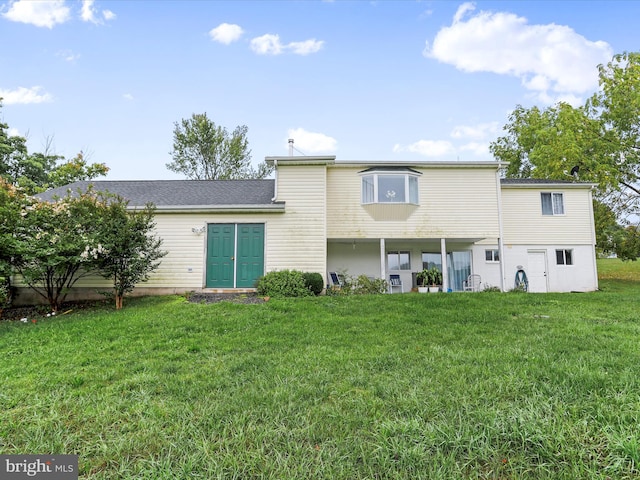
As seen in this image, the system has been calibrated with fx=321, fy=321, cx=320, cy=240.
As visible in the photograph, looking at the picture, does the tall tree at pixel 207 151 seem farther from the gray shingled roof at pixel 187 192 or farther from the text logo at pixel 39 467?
the text logo at pixel 39 467

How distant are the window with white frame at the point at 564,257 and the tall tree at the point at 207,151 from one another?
20688 millimetres

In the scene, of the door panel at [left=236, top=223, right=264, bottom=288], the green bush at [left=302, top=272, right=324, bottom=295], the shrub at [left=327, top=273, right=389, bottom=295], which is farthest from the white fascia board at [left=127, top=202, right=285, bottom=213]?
the shrub at [left=327, top=273, right=389, bottom=295]

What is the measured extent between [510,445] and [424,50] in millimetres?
12732

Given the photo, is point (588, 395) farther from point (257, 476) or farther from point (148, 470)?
point (148, 470)

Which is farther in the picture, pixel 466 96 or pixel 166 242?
pixel 466 96

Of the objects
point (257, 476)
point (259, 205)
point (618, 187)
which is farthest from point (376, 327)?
point (618, 187)

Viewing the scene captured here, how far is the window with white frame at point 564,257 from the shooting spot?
44.1 ft

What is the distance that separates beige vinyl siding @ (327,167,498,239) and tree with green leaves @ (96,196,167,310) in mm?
6207

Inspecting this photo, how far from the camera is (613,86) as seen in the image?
16.6 metres

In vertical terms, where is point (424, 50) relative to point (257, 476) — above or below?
above

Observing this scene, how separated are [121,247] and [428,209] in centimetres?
1008

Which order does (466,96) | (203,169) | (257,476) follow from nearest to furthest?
(257,476) < (466,96) < (203,169)

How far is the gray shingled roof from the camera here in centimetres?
1162

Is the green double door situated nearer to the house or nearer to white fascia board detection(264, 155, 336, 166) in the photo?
the house
